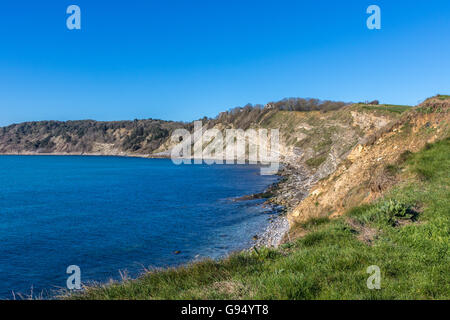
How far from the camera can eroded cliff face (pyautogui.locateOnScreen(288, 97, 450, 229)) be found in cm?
1495

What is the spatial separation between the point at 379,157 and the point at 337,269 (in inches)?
566

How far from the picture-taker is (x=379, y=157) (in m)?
18.3

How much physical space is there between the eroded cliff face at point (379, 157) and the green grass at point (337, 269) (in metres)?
5.03

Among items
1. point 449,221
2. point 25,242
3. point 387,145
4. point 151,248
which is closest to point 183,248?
point 151,248

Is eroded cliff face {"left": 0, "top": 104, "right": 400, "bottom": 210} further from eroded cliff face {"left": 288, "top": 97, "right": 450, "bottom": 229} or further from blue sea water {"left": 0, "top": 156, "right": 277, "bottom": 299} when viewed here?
eroded cliff face {"left": 288, "top": 97, "right": 450, "bottom": 229}

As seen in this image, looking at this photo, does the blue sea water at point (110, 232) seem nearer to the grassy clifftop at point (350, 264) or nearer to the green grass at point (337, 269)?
the green grass at point (337, 269)

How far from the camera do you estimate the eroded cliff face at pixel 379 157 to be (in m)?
15.0

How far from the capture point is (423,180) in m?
11.7

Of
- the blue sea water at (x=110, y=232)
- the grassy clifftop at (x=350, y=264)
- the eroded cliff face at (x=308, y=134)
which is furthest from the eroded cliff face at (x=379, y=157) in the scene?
the eroded cliff face at (x=308, y=134)

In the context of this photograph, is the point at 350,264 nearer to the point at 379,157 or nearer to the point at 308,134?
the point at 379,157

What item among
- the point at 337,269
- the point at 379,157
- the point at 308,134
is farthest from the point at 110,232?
the point at 308,134

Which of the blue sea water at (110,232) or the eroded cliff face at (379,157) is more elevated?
the eroded cliff face at (379,157)

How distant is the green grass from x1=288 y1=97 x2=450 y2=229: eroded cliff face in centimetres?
503
